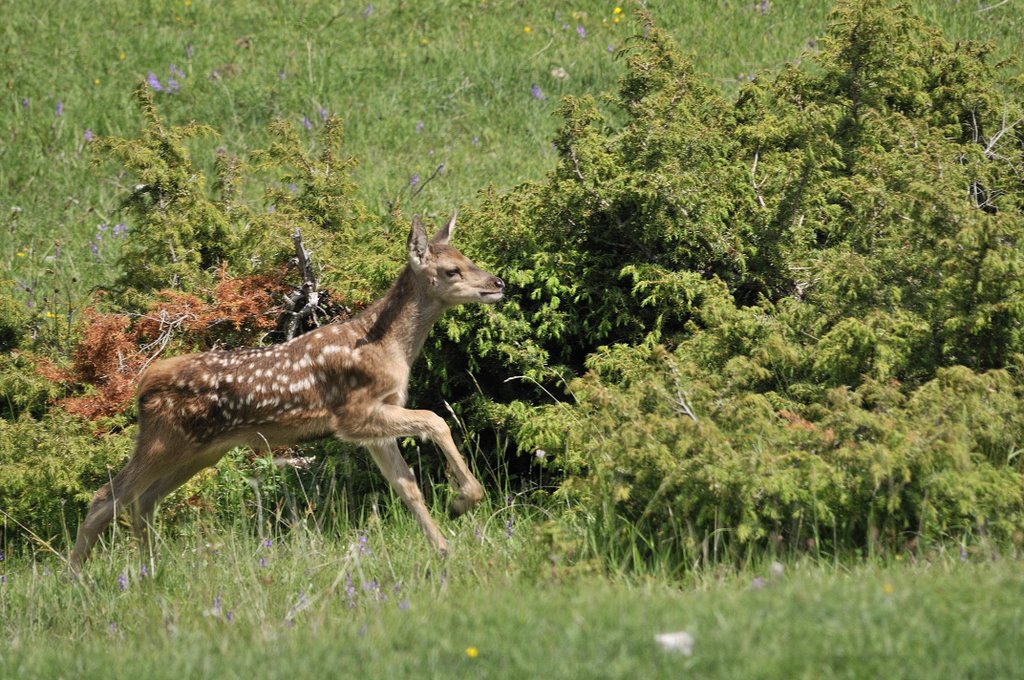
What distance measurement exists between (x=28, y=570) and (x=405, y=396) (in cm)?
248

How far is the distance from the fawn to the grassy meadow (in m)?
0.27

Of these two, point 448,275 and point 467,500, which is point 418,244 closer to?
point 448,275

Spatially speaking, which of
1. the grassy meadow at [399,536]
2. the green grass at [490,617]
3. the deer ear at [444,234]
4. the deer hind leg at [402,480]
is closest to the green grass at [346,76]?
the grassy meadow at [399,536]

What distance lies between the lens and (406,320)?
8625 mm

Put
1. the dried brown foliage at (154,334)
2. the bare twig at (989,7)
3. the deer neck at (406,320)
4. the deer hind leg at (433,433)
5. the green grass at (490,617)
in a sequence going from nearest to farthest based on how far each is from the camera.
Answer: the green grass at (490,617) < the deer hind leg at (433,433) < the deer neck at (406,320) < the dried brown foliage at (154,334) < the bare twig at (989,7)

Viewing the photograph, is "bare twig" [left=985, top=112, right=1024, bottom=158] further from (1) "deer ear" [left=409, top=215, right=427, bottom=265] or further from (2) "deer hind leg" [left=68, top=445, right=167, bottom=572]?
(2) "deer hind leg" [left=68, top=445, right=167, bottom=572]

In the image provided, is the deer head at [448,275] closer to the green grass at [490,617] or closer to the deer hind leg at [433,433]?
the deer hind leg at [433,433]

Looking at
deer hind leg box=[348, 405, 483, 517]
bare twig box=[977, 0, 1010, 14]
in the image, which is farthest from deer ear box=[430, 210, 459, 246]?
bare twig box=[977, 0, 1010, 14]

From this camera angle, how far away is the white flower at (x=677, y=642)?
4.98 m

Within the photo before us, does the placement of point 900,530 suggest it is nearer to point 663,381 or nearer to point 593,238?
point 663,381

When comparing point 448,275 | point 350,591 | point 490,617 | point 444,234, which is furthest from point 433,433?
point 490,617

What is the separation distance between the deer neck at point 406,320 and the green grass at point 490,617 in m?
1.36

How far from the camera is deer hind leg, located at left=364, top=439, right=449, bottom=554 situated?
26.9 ft

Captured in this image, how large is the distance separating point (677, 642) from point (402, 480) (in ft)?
12.1
